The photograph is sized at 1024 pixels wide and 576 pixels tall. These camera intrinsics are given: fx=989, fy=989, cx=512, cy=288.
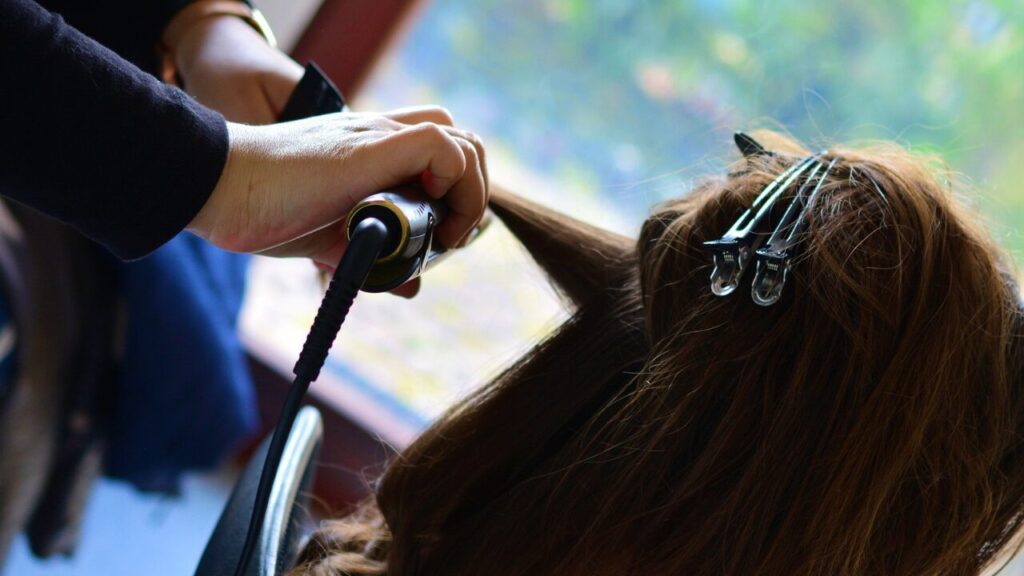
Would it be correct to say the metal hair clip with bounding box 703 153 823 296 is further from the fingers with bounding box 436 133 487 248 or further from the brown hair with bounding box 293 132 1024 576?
the fingers with bounding box 436 133 487 248

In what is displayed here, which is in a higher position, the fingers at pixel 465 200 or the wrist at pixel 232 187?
the fingers at pixel 465 200

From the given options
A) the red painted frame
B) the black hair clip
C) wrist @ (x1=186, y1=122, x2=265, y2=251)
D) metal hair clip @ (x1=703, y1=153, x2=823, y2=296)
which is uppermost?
the black hair clip

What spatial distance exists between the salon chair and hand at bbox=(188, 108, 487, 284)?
0.56ft

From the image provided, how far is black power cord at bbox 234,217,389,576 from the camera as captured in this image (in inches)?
22.2

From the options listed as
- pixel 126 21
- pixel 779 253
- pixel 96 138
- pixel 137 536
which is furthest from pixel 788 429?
pixel 137 536

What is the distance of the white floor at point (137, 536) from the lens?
1.88m

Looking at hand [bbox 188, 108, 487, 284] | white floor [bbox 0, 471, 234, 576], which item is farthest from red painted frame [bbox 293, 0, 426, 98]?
hand [bbox 188, 108, 487, 284]

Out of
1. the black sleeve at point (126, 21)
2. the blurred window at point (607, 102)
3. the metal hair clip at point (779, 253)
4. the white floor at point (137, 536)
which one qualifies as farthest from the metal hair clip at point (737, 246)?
the white floor at point (137, 536)

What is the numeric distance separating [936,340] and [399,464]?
391 mm

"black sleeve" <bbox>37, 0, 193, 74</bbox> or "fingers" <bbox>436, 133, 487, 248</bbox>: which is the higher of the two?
"fingers" <bbox>436, 133, 487, 248</bbox>

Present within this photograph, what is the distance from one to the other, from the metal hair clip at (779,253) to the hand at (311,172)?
215 millimetres

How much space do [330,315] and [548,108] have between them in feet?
5.09

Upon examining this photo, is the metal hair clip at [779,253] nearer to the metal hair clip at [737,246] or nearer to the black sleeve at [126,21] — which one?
the metal hair clip at [737,246]

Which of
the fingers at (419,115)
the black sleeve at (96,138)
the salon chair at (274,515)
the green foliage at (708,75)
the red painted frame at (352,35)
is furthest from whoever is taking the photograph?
the red painted frame at (352,35)
